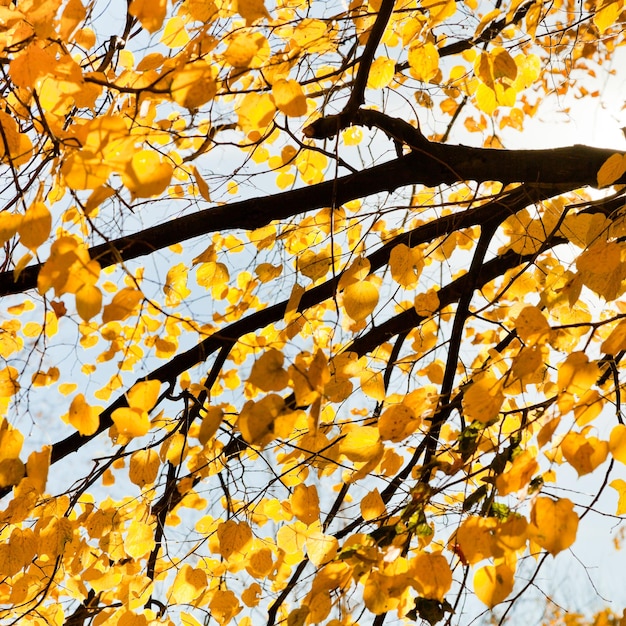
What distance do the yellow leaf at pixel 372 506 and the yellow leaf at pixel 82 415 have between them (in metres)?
0.61

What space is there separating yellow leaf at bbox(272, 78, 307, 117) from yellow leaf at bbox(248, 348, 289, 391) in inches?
16.8

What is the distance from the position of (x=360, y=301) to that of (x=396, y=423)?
0.32 meters

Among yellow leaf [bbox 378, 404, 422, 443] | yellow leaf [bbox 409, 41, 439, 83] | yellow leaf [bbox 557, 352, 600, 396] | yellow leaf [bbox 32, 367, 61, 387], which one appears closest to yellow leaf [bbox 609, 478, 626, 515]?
yellow leaf [bbox 557, 352, 600, 396]

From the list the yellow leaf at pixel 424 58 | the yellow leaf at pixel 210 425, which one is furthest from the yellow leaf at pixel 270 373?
the yellow leaf at pixel 424 58

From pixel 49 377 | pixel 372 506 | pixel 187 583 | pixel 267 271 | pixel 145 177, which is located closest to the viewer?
pixel 145 177

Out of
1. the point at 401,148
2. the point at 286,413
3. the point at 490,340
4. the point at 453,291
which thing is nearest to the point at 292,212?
the point at 401,148

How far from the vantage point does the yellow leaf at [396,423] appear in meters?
1.12

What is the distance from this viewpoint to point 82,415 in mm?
1264

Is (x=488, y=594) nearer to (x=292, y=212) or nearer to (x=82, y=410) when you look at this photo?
(x=82, y=410)

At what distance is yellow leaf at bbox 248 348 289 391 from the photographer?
938 millimetres

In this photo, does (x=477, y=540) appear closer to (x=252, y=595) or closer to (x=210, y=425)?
(x=210, y=425)

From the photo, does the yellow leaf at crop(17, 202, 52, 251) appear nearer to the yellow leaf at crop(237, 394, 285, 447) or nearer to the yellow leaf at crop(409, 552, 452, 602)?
the yellow leaf at crop(237, 394, 285, 447)

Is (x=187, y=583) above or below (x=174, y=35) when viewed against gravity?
below

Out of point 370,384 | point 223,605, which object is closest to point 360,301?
point 370,384
